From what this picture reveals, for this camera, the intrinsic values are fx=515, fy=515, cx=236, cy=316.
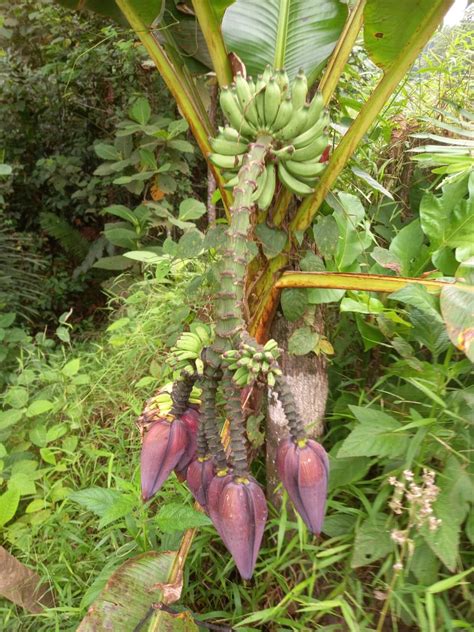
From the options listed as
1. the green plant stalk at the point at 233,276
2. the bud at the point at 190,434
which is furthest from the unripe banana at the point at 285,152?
the bud at the point at 190,434

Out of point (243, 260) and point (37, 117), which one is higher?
point (37, 117)

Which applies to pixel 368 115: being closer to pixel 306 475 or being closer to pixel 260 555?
pixel 306 475

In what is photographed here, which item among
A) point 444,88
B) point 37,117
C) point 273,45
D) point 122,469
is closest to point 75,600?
point 122,469

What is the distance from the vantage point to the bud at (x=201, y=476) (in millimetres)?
642

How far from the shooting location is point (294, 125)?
0.71 metres

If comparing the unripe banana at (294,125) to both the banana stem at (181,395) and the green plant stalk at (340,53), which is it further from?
the banana stem at (181,395)

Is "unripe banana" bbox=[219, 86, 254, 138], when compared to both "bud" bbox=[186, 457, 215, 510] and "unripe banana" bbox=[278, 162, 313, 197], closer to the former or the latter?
"unripe banana" bbox=[278, 162, 313, 197]

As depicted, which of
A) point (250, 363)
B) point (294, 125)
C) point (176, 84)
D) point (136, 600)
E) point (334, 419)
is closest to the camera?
point (250, 363)

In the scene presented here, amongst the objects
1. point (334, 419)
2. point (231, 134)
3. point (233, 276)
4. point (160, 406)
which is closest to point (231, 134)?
point (231, 134)

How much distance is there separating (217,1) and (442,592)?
3.47 feet

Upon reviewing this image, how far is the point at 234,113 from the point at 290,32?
31cm

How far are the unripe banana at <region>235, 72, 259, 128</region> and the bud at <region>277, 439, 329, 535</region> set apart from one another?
430 mm

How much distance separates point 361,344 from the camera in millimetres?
1267

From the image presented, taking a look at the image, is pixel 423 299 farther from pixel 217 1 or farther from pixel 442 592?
pixel 217 1
